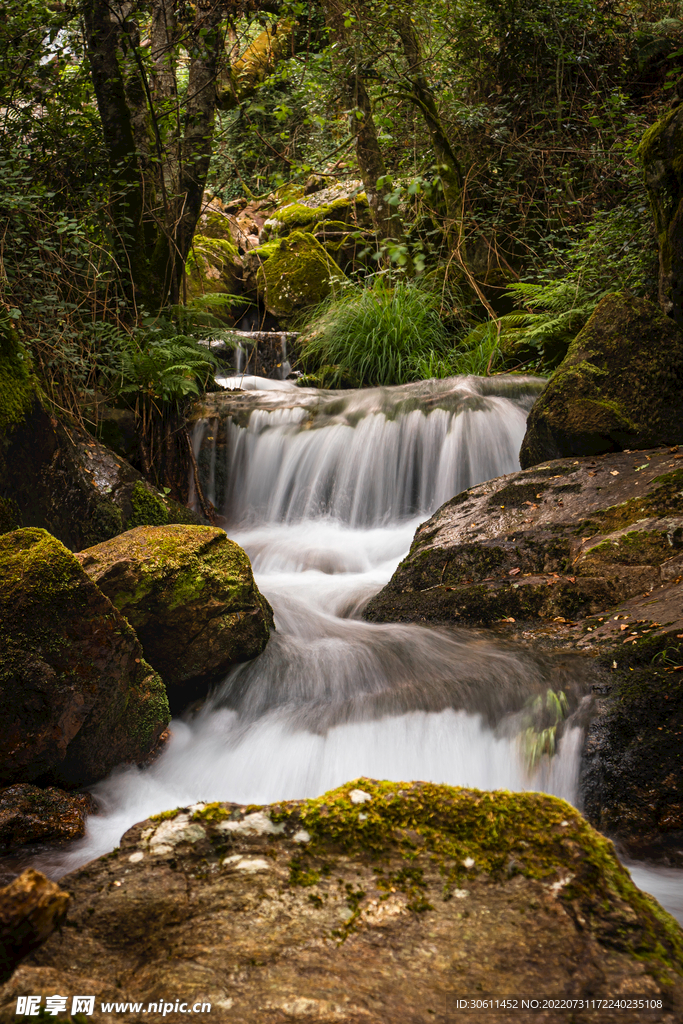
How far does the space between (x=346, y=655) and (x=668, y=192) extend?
4232 millimetres

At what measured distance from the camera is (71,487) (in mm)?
4918

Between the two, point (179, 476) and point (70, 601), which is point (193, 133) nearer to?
point (179, 476)

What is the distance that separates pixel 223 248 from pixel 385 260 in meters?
4.74

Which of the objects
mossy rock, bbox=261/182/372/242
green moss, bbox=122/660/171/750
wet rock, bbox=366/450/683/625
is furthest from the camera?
mossy rock, bbox=261/182/372/242

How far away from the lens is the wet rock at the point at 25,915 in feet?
3.43

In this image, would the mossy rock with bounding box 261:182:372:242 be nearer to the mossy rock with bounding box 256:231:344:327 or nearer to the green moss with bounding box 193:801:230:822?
the mossy rock with bounding box 256:231:344:327

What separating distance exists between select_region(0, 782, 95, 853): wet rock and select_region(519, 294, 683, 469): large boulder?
4.12m

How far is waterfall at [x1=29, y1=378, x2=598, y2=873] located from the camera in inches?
119

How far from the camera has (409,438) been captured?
7.09 m

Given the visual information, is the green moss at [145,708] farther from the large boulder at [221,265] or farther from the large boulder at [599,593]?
the large boulder at [221,265]

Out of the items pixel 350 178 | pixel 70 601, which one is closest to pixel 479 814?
pixel 70 601

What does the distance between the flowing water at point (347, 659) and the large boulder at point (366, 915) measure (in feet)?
4.67

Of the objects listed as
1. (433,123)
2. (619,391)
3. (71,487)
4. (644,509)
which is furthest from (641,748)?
(433,123)

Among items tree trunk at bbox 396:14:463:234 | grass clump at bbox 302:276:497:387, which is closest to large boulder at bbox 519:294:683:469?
grass clump at bbox 302:276:497:387
